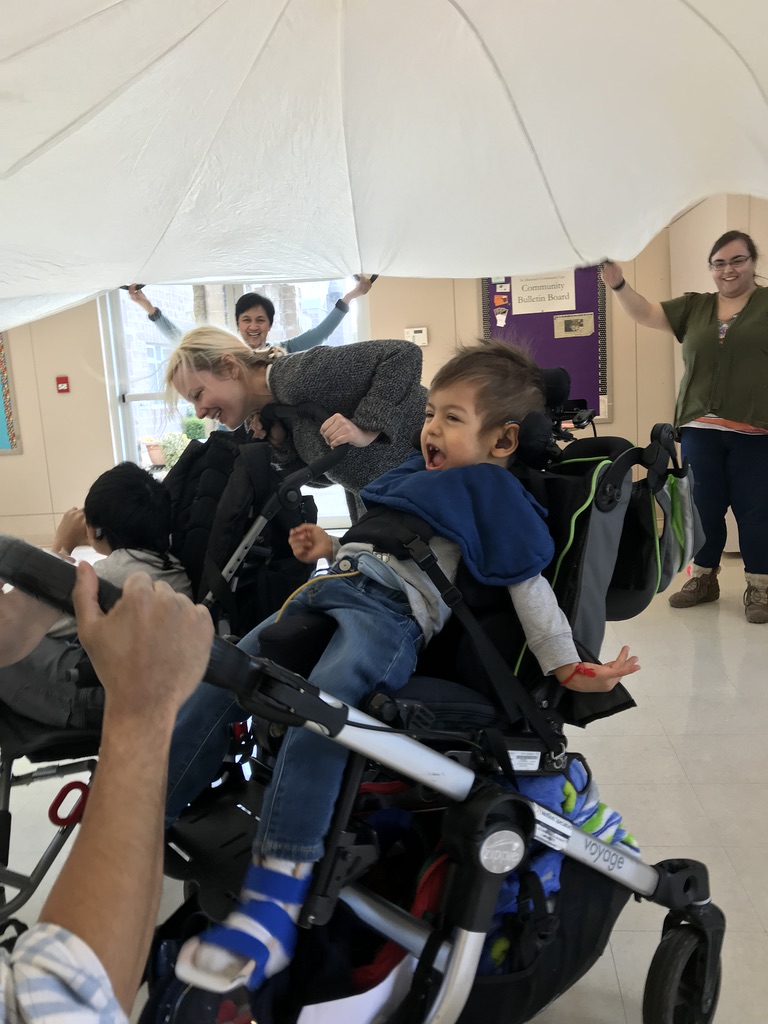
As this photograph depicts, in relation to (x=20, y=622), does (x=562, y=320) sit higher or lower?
higher

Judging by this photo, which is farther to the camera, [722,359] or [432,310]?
[432,310]

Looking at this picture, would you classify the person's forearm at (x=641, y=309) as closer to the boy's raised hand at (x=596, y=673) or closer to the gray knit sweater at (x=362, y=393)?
the gray knit sweater at (x=362, y=393)

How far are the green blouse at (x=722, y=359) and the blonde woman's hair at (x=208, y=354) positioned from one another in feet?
6.96

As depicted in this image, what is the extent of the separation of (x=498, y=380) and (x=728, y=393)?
222cm

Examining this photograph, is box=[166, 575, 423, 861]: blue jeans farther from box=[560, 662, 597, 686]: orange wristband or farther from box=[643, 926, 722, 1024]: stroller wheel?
box=[643, 926, 722, 1024]: stroller wheel

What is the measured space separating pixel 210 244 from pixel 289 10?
76 cm

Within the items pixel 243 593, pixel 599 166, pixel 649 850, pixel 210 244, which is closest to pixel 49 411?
pixel 210 244

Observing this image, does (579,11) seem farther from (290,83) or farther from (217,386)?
(217,386)

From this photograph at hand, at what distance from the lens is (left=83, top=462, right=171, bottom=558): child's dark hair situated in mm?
1672

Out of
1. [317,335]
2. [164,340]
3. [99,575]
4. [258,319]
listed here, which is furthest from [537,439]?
[164,340]

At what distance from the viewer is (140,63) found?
→ 1516 millimetres

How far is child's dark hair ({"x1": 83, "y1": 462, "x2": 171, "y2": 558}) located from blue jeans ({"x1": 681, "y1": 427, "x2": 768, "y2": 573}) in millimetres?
2435

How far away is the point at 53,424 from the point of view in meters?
6.03

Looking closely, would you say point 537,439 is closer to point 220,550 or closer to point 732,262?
point 220,550
